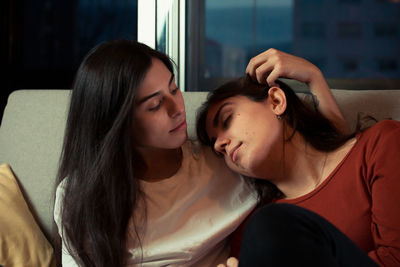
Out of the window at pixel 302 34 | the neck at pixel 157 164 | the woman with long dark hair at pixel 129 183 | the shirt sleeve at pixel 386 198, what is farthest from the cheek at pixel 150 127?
the window at pixel 302 34

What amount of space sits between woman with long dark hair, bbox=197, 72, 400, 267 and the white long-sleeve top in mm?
73

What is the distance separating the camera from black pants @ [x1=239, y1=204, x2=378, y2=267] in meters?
0.65

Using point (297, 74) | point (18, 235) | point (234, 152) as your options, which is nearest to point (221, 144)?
point (234, 152)

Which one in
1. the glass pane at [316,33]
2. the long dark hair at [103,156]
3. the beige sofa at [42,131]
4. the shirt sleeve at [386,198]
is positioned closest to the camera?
the shirt sleeve at [386,198]

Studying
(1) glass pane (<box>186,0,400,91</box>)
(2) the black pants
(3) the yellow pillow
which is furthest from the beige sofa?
(1) glass pane (<box>186,0,400,91</box>)

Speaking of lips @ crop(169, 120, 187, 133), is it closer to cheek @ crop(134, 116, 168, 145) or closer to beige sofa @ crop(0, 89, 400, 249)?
cheek @ crop(134, 116, 168, 145)

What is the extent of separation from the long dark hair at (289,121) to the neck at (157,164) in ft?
0.35

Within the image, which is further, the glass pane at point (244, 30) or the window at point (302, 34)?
the glass pane at point (244, 30)

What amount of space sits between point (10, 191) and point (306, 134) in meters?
0.93

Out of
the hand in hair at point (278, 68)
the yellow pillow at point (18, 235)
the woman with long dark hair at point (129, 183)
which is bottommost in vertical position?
the yellow pillow at point (18, 235)

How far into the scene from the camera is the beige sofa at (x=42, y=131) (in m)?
1.26

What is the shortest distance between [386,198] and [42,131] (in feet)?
3.53

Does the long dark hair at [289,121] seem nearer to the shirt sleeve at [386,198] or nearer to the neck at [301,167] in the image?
the neck at [301,167]

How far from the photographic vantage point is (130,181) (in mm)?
Answer: 1063
